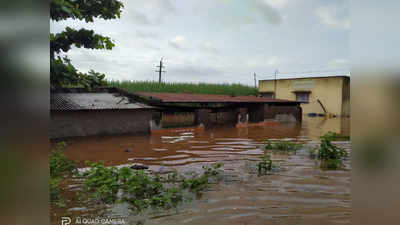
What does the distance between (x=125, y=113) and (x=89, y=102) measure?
1868 mm

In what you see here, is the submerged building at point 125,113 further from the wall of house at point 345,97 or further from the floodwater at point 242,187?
the wall of house at point 345,97

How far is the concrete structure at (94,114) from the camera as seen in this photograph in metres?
12.2

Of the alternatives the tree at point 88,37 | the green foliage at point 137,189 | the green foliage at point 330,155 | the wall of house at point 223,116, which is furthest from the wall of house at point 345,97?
the green foliage at point 137,189

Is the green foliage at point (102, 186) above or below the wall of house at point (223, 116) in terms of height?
below

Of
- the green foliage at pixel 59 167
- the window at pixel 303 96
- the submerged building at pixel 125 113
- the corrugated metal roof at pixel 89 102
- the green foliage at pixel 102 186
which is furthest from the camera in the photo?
the window at pixel 303 96

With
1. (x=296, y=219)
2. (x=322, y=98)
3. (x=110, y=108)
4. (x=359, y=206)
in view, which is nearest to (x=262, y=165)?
(x=296, y=219)

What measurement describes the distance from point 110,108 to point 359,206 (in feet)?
43.7

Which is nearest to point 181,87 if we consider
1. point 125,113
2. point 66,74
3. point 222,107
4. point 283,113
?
point 222,107

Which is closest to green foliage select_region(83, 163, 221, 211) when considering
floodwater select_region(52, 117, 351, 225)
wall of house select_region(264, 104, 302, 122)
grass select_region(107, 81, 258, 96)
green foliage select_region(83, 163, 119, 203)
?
green foliage select_region(83, 163, 119, 203)

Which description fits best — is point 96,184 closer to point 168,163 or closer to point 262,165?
point 168,163

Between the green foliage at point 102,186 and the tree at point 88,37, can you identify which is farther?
the tree at point 88,37

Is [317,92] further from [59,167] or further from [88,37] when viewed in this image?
[59,167]

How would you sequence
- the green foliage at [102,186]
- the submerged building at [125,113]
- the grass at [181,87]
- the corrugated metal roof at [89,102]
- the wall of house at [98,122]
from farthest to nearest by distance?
the grass at [181,87], the corrugated metal roof at [89,102], the submerged building at [125,113], the wall of house at [98,122], the green foliage at [102,186]

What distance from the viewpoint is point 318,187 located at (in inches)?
218
